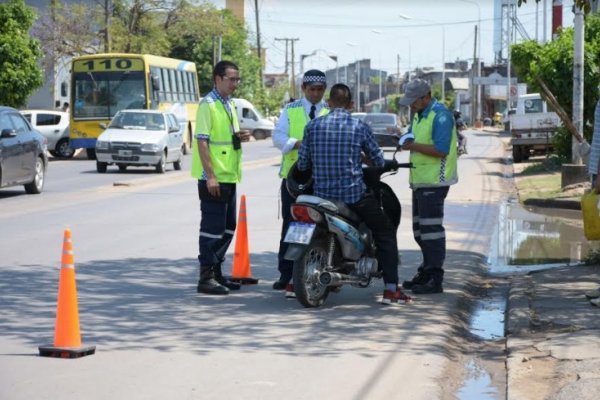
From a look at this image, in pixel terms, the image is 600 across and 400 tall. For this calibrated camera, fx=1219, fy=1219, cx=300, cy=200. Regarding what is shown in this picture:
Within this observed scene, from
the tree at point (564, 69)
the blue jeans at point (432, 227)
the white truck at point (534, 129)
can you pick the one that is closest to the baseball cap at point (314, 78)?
the blue jeans at point (432, 227)

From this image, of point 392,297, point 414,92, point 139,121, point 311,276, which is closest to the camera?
point 311,276

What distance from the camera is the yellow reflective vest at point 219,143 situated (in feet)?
34.9

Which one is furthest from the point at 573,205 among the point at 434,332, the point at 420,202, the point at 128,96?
the point at 128,96

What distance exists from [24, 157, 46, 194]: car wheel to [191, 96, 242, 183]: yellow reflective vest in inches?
517

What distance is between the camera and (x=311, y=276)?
9.79 metres

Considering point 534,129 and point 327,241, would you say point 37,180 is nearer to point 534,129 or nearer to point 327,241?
point 327,241

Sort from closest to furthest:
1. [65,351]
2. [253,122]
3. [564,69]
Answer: [65,351]
[564,69]
[253,122]

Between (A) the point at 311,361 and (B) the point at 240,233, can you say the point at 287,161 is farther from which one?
(A) the point at 311,361

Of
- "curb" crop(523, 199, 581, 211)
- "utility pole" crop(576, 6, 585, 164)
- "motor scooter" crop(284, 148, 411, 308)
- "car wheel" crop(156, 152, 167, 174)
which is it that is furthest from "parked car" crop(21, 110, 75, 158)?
"motor scooter" crop(284, 148, 411, 308)

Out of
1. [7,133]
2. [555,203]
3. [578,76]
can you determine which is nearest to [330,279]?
[555,203]

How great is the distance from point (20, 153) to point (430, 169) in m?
13.0

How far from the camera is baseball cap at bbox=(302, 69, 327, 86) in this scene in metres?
10.7

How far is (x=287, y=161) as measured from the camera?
431 inches

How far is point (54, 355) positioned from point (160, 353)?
0.69 metres
